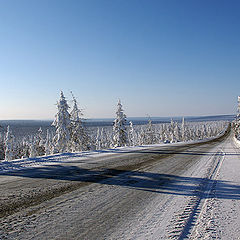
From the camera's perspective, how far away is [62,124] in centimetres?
2734

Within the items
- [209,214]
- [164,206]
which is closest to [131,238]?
[164,206]

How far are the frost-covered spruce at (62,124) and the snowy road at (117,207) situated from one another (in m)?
21.1

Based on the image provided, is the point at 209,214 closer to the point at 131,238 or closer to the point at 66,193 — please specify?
the point at 131,238

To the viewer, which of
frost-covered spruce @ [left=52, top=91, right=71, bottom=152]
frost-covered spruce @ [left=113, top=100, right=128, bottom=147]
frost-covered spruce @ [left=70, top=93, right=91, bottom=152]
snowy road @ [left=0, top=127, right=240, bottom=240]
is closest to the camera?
snowy road @ [left=0, top=127, right=240, bottom=240]

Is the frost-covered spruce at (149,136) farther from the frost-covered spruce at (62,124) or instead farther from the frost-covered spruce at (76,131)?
the frost-covered spruce at (62,124)

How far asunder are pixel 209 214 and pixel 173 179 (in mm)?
2768

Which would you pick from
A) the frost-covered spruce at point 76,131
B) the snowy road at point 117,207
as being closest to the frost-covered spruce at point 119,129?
the frost-covered spruce at point 76,131

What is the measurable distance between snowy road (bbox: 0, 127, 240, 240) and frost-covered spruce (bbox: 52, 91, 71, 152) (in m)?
21.1

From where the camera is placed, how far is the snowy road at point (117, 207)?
309 centimetres

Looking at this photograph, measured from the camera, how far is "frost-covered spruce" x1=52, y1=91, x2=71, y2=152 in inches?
1070

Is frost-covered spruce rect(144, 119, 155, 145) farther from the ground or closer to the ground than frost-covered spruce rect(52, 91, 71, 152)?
closer to the ground

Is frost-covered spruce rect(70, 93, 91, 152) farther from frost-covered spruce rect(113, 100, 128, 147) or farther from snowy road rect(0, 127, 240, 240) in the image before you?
snowy road rect(0, 127, 240, 240)

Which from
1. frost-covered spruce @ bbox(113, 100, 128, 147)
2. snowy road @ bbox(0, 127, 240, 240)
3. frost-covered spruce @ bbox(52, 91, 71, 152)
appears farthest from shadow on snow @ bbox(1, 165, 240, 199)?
frost-covered spruce @ bbox(113, 100, 128, 147)

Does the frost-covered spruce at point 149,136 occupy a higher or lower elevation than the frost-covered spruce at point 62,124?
lower
